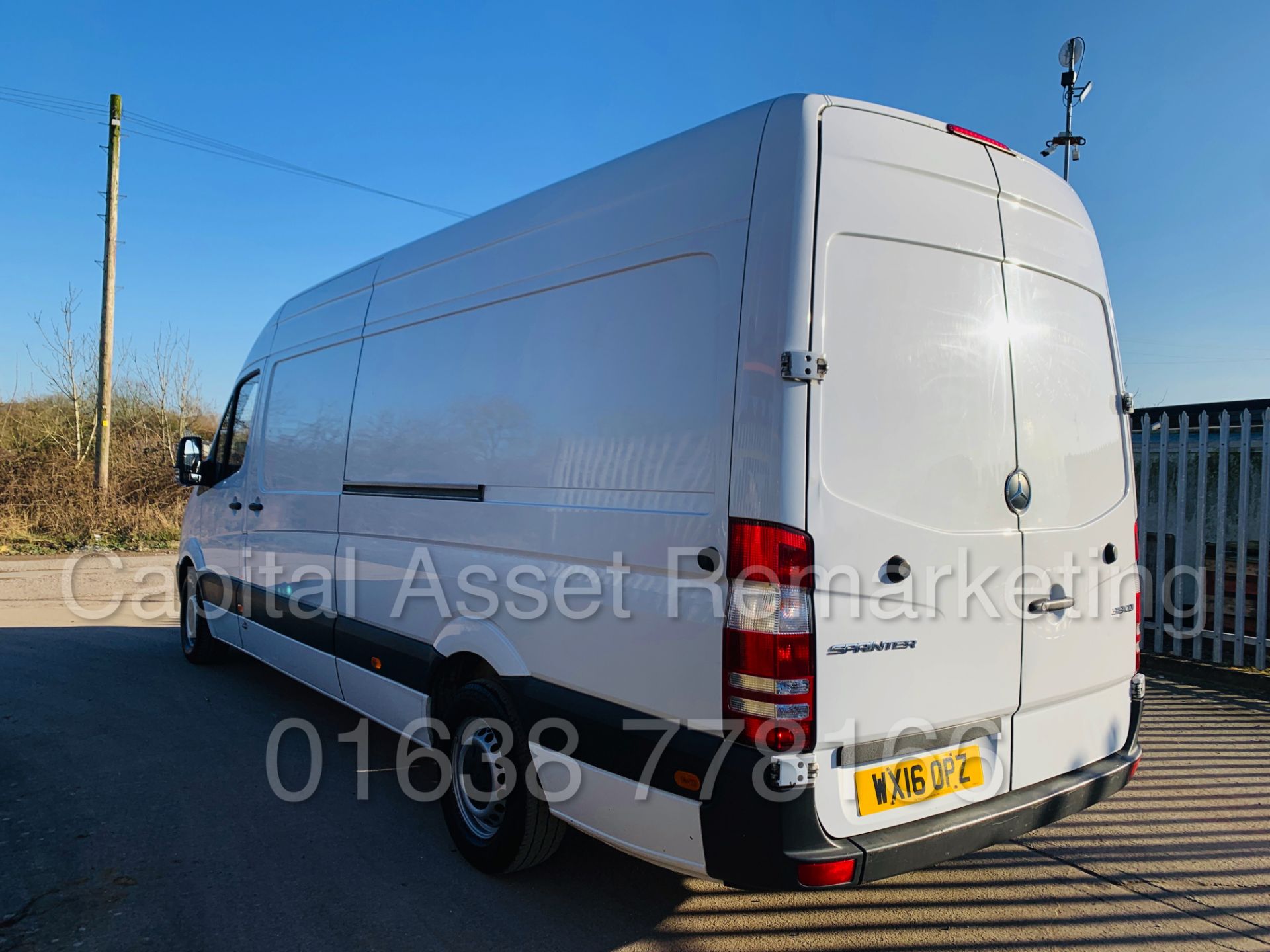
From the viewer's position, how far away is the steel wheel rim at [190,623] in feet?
22.6

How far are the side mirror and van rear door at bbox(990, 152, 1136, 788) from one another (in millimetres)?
5710

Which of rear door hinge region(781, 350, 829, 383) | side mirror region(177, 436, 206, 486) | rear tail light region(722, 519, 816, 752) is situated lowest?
rear tail light region(722, 519, 816, 752)

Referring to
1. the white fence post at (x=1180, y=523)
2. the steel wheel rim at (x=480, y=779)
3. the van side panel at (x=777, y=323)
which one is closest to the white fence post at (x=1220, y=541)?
the white fence post at (x=1180, y=523)

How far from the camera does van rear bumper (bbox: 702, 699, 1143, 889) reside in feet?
7.73

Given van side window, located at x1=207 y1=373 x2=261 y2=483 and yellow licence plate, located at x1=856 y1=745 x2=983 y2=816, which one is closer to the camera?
yellow licence plate, located at x1=856 y1=745 x2=983 y2=816

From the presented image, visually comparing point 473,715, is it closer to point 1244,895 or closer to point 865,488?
point 865,488

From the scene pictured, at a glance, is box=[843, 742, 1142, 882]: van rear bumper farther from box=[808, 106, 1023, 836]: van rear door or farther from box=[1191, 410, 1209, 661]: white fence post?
box=[1191, 410, 1209, 661]: white fence post

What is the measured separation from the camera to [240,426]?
610 centimetres

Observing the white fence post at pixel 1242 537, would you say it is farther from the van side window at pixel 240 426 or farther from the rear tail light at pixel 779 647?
the van side window at pixel 240 426

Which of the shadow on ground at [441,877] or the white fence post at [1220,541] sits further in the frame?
the white fence post at [1220,541]

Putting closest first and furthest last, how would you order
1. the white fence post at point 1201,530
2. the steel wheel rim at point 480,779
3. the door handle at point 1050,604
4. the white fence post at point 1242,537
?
1. the door handle at point 1050,604
2. the steel wheel rim at point 480,779
3. the white fence post at point 1242,537
4. the white fence post at point 1201,530

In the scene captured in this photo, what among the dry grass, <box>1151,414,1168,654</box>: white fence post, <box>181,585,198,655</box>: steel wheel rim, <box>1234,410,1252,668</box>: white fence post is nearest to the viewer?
<box>1234,410,1252,668</box>: white fence post

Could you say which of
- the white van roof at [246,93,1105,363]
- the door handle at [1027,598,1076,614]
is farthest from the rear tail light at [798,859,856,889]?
the white van roof at [246,93,1105,363]

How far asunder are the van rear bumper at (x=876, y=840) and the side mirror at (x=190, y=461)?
5.36 metres
